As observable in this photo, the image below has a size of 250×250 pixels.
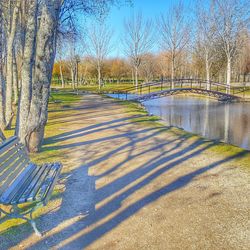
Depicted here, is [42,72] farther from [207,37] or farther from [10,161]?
[207,37]

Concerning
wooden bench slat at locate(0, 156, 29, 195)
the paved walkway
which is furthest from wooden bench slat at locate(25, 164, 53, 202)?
the paved walkway

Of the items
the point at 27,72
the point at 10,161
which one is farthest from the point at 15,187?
the point at 27,72

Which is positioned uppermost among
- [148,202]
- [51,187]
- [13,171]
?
Answer: [13,171]

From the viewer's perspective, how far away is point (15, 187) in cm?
384

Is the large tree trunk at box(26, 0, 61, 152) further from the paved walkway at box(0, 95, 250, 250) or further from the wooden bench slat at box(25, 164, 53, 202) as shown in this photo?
the wooden bench slat at box(25, 164, 53, 202)

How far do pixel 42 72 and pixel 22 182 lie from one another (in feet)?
12.9

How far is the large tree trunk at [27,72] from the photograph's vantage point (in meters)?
7.18

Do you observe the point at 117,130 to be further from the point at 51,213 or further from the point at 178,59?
the point at 178,59

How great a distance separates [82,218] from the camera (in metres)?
4.09

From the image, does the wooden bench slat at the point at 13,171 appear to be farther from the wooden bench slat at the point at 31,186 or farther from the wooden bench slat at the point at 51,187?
the wooden bench slat at the point at 51,187

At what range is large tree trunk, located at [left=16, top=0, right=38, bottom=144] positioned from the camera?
23.6 feet

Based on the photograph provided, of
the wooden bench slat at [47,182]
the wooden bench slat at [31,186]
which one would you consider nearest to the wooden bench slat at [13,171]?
the wooden bench slat at [31,186]

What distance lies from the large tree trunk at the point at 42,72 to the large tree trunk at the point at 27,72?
0.32 feet

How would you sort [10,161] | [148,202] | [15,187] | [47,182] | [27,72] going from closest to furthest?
1. [15,187]
2. [47,182]
3. [10,161]
4. [148,202]
5. [27,72]
